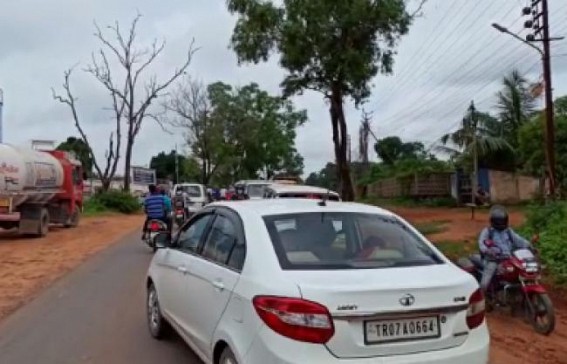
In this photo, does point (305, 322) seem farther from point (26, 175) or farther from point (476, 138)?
point (476, 138)

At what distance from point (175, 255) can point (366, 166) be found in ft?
193

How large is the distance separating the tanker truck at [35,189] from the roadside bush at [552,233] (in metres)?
15.0

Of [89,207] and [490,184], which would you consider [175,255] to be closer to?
[490,184]

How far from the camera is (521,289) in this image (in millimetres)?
7668

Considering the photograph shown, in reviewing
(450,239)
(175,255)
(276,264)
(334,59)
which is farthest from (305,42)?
(276,264)

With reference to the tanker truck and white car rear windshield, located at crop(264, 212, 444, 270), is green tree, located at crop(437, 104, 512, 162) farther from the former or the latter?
white car rear windshield, located at crop(264, 212, 444, 270)

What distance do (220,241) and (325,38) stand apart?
21.7m

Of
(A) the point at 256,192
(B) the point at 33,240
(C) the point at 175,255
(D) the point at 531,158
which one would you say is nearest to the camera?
(C) the point at 175,255

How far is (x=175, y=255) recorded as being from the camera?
6320mm

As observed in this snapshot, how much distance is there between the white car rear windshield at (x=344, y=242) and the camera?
14.6ft

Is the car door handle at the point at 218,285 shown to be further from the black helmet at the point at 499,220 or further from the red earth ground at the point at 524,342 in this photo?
the black helmet at the point at 499,220

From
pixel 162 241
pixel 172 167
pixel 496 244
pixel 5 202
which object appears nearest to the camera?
pixel 162 241

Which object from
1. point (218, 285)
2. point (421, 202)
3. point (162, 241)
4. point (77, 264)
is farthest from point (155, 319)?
point (421, 202)

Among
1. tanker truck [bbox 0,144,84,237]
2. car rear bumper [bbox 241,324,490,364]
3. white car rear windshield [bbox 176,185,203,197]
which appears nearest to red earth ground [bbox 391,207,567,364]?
car rear bumper [bbox 241,324,490,364]
